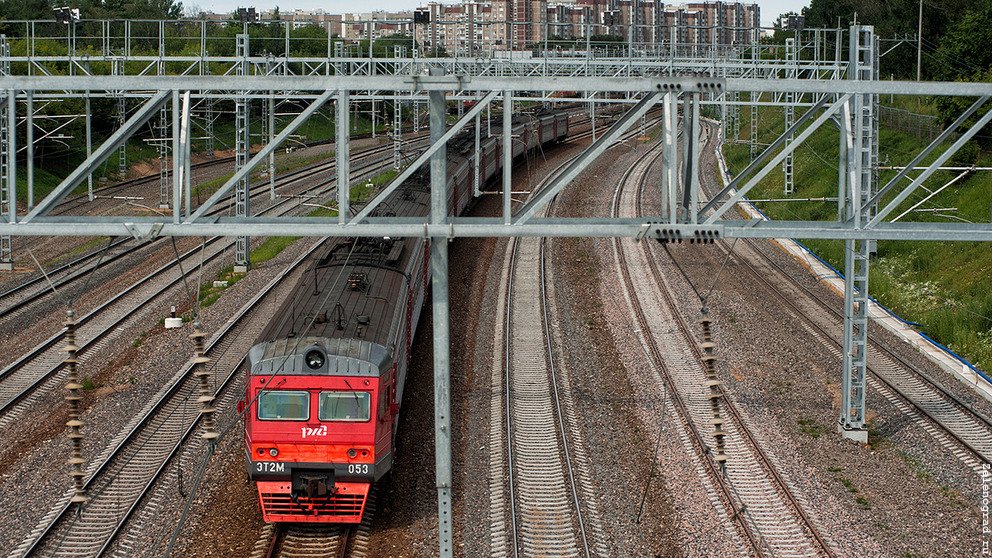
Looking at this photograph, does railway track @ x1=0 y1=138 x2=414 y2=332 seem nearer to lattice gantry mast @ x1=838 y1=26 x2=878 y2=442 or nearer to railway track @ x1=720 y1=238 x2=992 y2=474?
lattice gantry mast @ x1=838 y1=26 x2=878 y2=442

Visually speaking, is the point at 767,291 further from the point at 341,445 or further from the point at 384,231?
the point at 384,231

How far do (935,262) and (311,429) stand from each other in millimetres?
20515

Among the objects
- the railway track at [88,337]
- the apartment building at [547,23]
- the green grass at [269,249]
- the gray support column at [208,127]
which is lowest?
the railway track at [88,337]

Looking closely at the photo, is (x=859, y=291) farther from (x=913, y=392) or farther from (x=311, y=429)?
(x=311, y=429)

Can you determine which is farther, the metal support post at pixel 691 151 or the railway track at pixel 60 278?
the railway track at pixel 60 278

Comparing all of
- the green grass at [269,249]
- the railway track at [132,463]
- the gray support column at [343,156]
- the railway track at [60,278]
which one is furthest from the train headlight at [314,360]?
the green grass at [269,249]

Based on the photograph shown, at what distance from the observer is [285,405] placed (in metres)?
13.6

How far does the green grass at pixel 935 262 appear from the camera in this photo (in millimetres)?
23438

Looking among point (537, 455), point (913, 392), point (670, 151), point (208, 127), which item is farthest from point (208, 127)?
point (670, 151)

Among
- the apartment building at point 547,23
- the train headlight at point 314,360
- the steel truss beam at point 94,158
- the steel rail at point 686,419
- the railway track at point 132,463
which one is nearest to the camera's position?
the steel truss beam at point 94,158

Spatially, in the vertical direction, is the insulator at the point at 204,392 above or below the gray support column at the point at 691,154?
below

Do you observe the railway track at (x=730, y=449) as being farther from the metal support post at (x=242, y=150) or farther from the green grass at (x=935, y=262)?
the metal support post at (x=242, y=150)

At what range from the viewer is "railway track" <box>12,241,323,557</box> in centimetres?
1402

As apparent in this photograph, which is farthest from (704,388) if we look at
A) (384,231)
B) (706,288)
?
(384,231)
